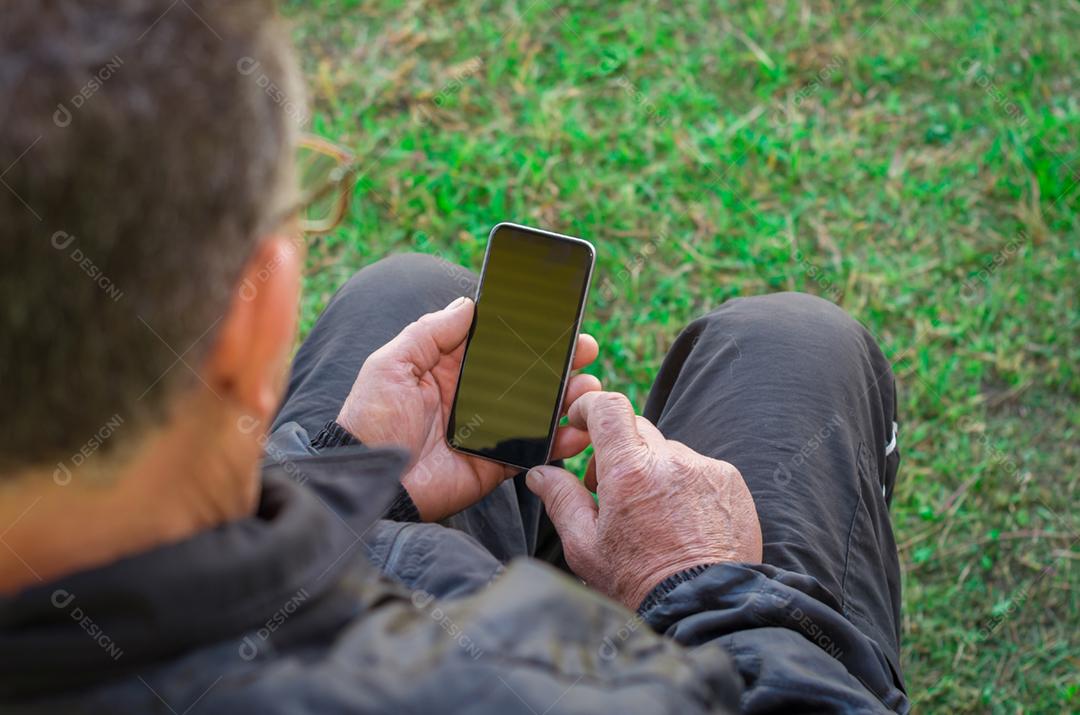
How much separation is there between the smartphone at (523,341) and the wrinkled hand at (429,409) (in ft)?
0.12

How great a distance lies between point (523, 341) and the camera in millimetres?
1875

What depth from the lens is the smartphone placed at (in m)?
1.87

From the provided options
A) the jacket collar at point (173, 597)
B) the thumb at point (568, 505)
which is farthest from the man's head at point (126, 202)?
the thumb at point (568, 505)

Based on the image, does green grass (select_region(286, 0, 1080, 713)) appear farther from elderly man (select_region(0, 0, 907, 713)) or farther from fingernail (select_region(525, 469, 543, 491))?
elderly man (select_region(0, 0, 907, 713))

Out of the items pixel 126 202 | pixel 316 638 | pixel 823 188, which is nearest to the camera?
pixel 126 202

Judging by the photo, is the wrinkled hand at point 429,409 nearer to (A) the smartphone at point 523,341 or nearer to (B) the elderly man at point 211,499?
(A) the smartphone at point 523,341

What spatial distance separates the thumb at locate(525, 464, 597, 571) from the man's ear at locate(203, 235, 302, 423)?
866 mm

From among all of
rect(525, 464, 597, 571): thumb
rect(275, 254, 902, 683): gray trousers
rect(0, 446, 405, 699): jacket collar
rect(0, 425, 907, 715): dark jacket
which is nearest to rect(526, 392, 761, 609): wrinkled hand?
rect(525, 464, 597, 571): thumb

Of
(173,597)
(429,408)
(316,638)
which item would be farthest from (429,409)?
(173,597)

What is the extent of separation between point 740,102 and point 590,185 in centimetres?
57

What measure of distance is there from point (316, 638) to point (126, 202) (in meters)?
0.49

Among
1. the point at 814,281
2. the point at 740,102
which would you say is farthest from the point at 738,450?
the point at 740,102

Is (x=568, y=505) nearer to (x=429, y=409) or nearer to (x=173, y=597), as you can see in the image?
(x=429, y=409)

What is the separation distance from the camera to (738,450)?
6.05ft
